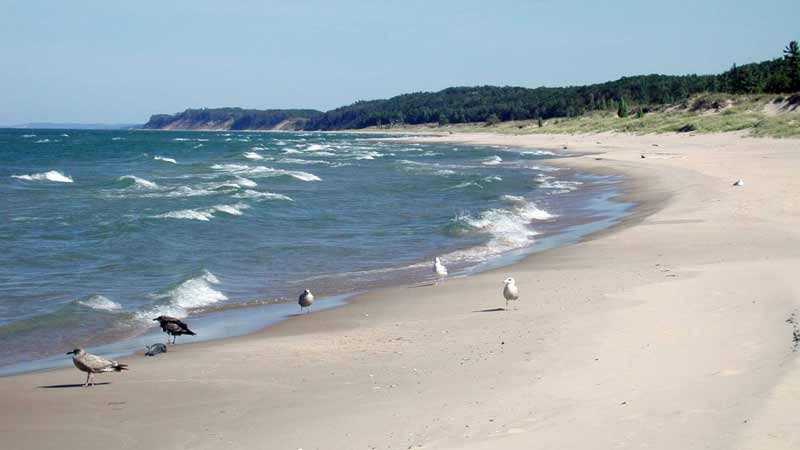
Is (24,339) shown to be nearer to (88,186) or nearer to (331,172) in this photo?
(88,186)

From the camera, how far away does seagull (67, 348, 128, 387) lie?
8.73 meters

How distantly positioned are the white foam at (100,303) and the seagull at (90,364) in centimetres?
489

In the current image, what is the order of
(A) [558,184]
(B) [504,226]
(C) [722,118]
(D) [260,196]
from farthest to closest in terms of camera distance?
(C) [722,118], (A) [558,184], (D) [260,196], (B) [504,226]

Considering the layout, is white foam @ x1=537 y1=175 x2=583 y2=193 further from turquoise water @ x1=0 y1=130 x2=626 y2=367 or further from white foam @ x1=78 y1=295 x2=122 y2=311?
white foam @ x1=78 y1=295 x2=122 y2=311

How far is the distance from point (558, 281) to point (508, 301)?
5.58 ft

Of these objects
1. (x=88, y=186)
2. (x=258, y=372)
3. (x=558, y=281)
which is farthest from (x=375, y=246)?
(x=88, y=186)

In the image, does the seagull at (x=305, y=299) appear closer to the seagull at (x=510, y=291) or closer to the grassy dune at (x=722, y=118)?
the seagull at (x=510, y=291)

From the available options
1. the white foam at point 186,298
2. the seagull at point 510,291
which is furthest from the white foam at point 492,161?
the seagull at point 510,291

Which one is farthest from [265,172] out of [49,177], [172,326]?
[172,326]

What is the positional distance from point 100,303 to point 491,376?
8439 mm

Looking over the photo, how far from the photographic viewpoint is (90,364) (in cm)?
879

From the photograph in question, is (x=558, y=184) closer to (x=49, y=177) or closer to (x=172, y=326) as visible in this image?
(x=49, y=177)

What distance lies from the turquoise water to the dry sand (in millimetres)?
2503

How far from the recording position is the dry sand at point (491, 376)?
20.8 ft
